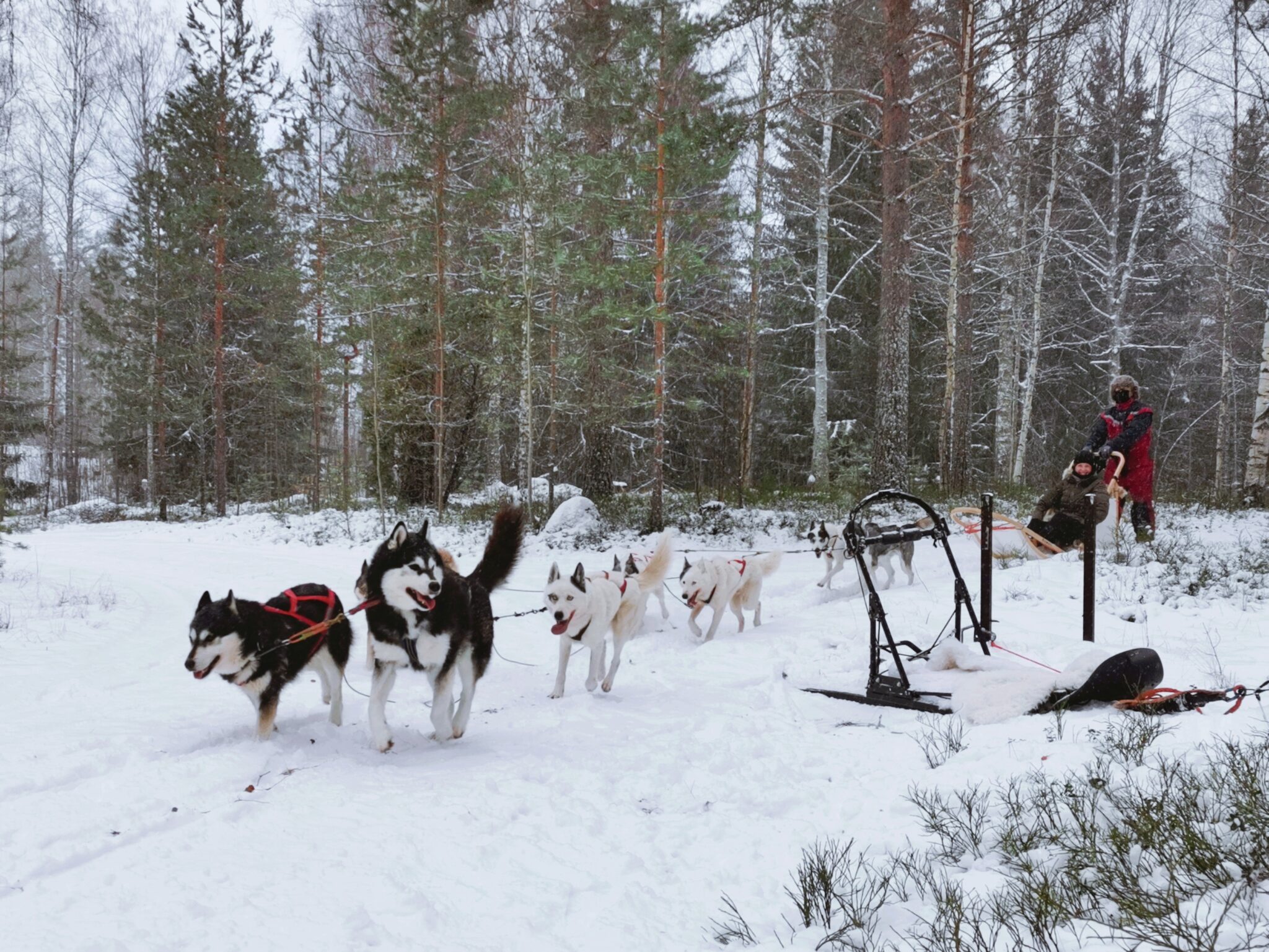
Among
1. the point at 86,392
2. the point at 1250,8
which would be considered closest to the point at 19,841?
the point at 1250,8

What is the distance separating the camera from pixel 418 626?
3.99 m

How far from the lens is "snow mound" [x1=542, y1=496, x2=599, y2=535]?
42.1ft

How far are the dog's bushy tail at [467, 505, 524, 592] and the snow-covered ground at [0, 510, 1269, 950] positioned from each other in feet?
3.09

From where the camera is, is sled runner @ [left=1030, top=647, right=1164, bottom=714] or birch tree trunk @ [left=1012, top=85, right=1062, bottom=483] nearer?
sled runner @ [left=1030, top=647, right=1164, bottom=714]

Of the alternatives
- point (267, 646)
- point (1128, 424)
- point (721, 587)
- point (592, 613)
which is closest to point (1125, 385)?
point (1128, 424)

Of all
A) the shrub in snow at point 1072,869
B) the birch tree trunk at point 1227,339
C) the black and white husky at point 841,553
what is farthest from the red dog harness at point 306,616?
the birch tree trunk at point 1227,339

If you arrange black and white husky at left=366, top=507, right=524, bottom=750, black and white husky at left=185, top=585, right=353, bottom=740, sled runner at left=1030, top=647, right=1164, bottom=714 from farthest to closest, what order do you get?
black and white husky at left=366, top=507, right=524, bottom=750, black and white husky at left=185, top=585, right=353, bottom=740, sled runner at left=1030, top=647, right=1164, bottom=714

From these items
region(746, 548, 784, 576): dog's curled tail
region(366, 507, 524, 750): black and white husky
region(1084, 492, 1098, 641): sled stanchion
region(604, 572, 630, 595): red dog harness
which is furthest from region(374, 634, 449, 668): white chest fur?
region(1084, 492, 1098, 641): sled stanchion

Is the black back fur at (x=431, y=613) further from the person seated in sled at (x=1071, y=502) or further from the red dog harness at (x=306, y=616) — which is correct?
the person seated in sled at (x=1071, y=502)

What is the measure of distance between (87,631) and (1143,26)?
918 inches

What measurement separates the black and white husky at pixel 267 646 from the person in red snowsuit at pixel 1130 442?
27.5ft

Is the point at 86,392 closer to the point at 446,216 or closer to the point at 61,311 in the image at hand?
the point at 61,311

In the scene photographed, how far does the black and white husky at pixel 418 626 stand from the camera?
3.98 metres

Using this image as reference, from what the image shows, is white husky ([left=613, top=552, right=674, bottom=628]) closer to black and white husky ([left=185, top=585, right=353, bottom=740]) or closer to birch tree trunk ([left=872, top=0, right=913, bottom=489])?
black and white husky ([left=185, top=585, right=353, bottom=740])
